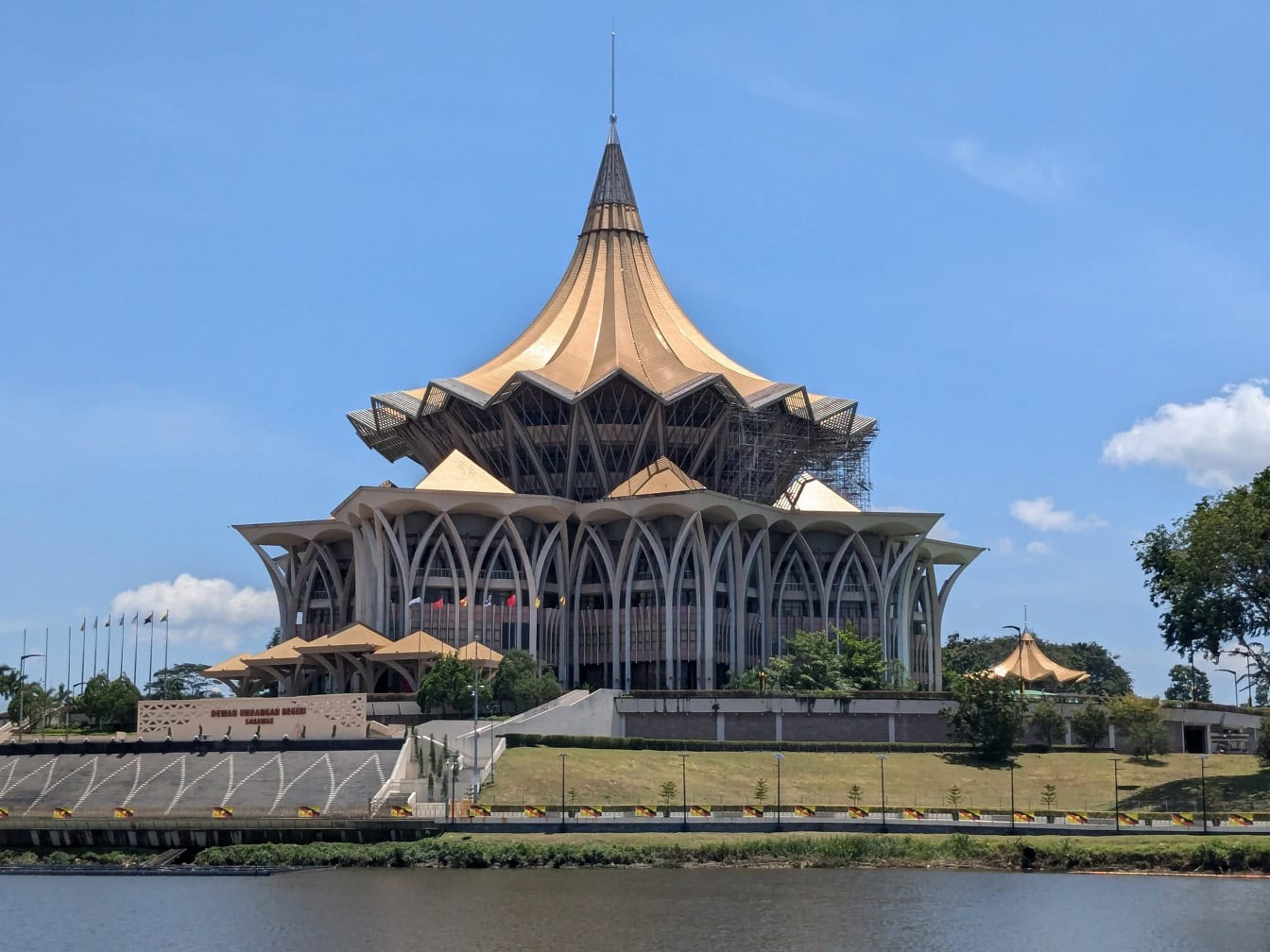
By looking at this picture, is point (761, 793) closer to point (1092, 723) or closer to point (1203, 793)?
point (1203, 793)

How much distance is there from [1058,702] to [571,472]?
3398cm

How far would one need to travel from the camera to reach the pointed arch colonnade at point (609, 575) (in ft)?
356

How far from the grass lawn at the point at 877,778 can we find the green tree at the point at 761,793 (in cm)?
44

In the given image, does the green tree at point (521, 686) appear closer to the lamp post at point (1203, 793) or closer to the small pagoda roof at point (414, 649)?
the small pagoda roof at point (414, 649)

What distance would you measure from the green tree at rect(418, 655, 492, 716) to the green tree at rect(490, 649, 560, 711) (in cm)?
207

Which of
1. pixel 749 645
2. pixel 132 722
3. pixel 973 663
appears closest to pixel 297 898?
pixel 132 722

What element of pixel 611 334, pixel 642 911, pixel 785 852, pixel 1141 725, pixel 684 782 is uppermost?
pixel 611 334

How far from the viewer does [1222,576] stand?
83312 millimetres

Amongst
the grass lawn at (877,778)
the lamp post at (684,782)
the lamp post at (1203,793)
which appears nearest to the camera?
the lamp post at (1203,793)

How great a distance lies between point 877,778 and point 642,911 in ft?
105

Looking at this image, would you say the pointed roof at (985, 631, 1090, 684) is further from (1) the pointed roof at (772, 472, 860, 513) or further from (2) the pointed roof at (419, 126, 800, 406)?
(2) the pointed roof at (419, 126, 800, 406)

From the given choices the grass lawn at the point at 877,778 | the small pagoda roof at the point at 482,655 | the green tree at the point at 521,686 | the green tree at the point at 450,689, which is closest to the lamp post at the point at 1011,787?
the grass lawn at the point at 877,778

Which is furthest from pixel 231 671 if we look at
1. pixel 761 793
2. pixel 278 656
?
pixel 761 793

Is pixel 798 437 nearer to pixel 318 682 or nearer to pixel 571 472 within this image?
pixel 571 472
